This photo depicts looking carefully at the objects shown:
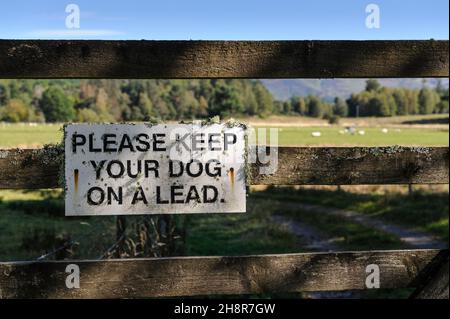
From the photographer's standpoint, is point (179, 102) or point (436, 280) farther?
point (179, 102)

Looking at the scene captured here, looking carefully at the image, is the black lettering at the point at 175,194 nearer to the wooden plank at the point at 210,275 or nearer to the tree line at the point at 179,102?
the wooden plank at the point at 210,275

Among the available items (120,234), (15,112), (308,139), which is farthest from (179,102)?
(120,234)

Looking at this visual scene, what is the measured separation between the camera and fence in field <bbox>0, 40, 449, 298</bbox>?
3.22 meters

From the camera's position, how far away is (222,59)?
326 cm

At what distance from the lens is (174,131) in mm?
3334

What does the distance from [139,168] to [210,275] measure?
741 mm

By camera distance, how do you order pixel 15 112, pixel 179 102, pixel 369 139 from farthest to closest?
pixel 179 102 → pixel 15 112 → pixel 369 139

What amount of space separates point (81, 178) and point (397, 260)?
1.93m

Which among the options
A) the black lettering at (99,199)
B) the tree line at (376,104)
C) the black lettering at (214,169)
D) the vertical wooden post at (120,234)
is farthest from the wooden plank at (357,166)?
the tree line at (376,104)

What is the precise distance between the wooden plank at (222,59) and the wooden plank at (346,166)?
449 mm

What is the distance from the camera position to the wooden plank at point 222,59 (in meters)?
3.21

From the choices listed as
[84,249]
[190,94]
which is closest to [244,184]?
[84,249]

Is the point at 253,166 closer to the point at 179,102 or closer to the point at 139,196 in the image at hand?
the point at 139,196

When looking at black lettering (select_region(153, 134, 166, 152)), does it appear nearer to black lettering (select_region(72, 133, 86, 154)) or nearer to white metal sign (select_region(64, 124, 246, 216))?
white metal sign (select_region(64, 124, 246, 216))
